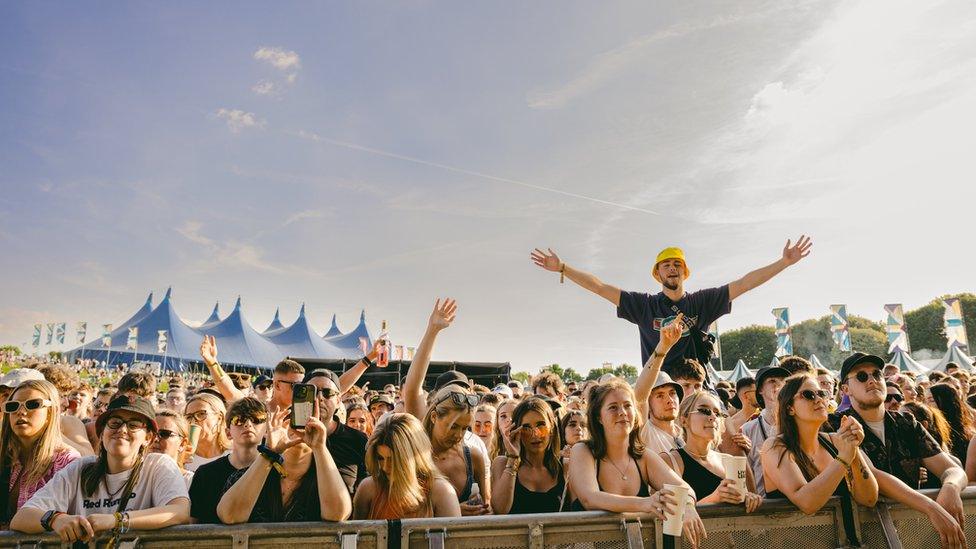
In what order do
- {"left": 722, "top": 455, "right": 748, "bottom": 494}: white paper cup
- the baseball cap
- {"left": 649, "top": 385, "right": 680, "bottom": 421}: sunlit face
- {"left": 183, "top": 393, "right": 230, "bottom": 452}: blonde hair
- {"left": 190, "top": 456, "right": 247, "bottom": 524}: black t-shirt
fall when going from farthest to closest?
1. {"left": 183, "top": 393, "right": 230, "bottom": 452}: blonde hair
2. {"left": 649, "top": 385, "right": 680, "bottom": 421}: sunlit face
3. the baseball cap
4. {"left": 190, "top": 456, "right": 247, "bottom": 524}: black t-shirt
5. {"left": 722, "top": 455, "right": 748, "bottom": 494}: white paper cup

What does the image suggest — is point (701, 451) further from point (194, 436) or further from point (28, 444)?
point (28, 444)

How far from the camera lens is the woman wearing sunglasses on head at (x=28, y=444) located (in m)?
3.38

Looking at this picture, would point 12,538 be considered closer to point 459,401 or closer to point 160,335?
point 459,401

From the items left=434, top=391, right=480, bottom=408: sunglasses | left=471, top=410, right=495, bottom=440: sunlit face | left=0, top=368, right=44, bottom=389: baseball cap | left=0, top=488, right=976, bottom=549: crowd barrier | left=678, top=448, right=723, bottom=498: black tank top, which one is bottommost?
left=0, top=488, right=976, bottom=549: crowd barrier

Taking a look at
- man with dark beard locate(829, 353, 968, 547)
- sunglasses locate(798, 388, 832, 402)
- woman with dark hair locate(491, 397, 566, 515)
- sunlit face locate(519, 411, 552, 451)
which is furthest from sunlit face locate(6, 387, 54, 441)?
man with dark beard locate(829, 353, 968, 547)

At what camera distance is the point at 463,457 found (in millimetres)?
3770

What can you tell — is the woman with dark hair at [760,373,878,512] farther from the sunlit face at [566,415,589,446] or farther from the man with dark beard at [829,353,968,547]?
the sunlit face at [566,415,589,446]

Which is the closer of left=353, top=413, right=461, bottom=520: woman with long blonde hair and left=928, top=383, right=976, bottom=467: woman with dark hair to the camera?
left=353, top=413, right=461, bottom=520: woman with long blonde hair

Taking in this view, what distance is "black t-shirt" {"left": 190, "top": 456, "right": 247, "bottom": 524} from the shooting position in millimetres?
3014

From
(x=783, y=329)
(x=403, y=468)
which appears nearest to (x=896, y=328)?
(x=783, y=329)

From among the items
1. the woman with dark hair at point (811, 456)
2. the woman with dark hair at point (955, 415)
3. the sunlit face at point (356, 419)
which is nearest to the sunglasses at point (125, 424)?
the sunlit face at point (356, 419)

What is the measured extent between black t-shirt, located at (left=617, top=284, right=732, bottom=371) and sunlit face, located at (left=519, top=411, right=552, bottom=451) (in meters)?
1.50

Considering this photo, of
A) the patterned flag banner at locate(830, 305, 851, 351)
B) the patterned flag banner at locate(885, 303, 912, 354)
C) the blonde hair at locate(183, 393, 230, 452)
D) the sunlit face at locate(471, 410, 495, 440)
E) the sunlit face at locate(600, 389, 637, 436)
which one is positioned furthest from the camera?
the patterned flag banner at locate(830, 305, 851, 351)

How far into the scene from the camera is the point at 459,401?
12.6 ft
